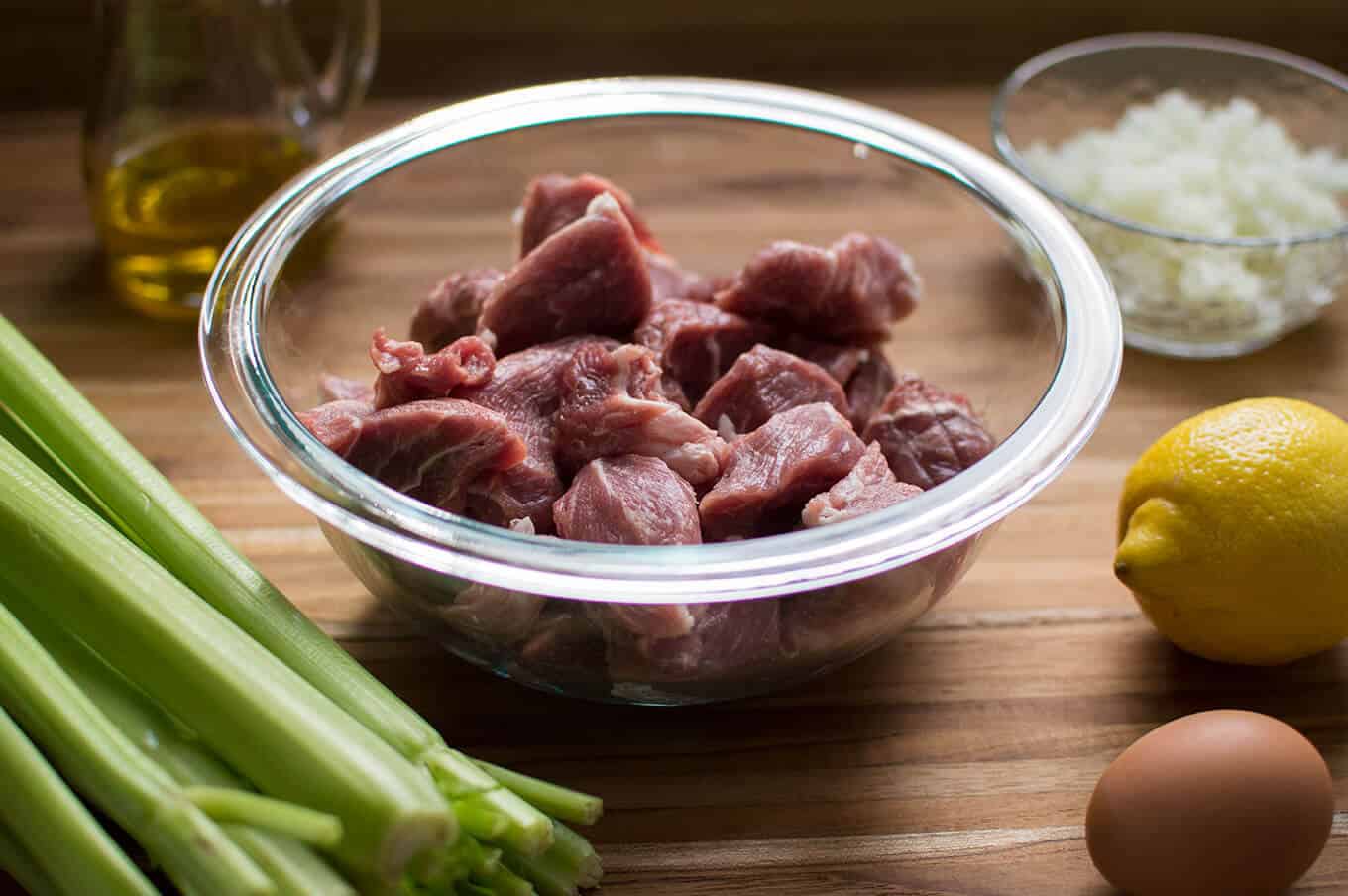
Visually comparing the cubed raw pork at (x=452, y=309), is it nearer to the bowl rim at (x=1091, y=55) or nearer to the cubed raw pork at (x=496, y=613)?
the cubed raw pork at (x=496, y=613)

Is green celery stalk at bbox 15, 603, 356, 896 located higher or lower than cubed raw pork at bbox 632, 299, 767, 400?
lower

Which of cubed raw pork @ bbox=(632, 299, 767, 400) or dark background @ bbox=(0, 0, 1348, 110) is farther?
dark background @ bbox=(0, 0, 1348, 110)

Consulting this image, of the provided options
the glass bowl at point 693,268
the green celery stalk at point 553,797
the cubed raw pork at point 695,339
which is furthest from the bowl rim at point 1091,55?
the green celery stalk at point 553,797

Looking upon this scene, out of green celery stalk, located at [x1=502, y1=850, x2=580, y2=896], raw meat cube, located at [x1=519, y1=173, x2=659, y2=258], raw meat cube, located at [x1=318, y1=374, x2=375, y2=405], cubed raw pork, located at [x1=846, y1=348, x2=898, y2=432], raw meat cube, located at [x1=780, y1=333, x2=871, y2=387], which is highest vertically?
raw meat cube, located at [x1=519, y1=173, x2=659, y2=258]

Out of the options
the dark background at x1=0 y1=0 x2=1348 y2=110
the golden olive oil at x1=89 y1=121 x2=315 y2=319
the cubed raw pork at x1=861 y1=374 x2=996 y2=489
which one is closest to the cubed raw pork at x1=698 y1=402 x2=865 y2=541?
the cubed raw pork at x1=861 y1=374 x2=996 y2=489

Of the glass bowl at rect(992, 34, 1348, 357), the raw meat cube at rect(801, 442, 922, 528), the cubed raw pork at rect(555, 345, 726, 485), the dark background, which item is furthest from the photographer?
the dark background

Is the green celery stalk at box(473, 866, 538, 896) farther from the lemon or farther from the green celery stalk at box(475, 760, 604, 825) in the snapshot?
the lemon

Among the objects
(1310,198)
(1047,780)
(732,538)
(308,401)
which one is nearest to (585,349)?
(732,538)

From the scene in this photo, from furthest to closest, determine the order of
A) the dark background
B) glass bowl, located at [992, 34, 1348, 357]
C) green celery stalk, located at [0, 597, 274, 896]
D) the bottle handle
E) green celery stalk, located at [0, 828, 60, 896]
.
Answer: the dark background → the bottle handle → glass bowl, located at [992, 34, 1348, 357] → green celery stalk, located at [0, 828, 60, 896] → green celery stalk, located at [0, 597, 274, 896]
